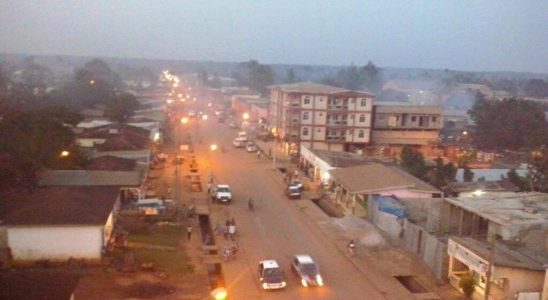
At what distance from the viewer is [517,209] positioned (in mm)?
16109

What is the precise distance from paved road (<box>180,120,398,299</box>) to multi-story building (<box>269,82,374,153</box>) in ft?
17.1

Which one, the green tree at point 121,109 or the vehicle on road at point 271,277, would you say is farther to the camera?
the green tree at point 121,109

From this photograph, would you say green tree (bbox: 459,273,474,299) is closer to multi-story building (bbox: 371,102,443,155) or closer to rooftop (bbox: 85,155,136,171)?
rooftop (bbox: 85,155,136,171)

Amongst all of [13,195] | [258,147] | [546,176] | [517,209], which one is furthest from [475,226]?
[258,147]

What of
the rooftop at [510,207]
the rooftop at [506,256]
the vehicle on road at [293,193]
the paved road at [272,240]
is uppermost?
the rooftop at [510,207]

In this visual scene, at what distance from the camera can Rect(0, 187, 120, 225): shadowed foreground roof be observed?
1548cm

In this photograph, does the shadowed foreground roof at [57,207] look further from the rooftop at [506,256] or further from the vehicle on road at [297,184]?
the rooftop at [506,256]

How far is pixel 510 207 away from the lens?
53.5 feet

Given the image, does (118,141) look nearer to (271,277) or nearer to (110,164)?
(110,164)

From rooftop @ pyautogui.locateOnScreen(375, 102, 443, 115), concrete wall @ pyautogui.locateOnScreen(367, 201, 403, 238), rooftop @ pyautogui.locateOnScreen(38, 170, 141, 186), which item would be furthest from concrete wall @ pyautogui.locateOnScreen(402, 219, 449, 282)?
rooftop @ pyautogui.locateOnScreen(375, 102, 443, 115)

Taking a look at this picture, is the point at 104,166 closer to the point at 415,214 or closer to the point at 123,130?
the point at 123,130

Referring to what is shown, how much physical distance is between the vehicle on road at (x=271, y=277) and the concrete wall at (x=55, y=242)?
459 centimetres

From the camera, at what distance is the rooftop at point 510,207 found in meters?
15.0

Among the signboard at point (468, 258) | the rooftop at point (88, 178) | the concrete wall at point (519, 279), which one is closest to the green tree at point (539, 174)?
the signboard at point (468, 258)
